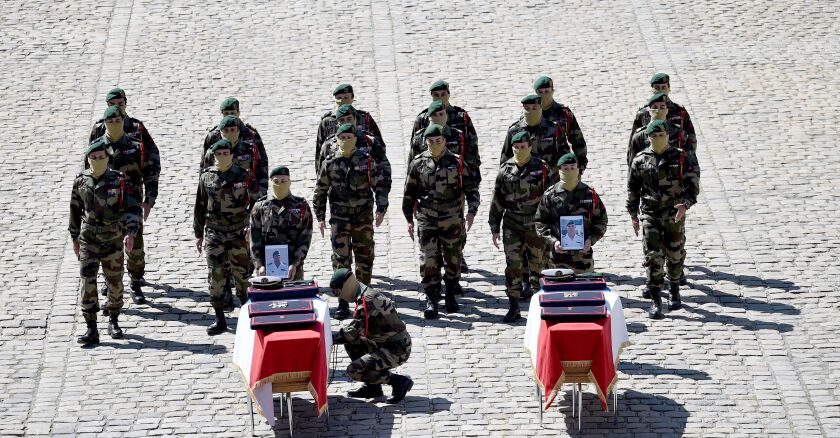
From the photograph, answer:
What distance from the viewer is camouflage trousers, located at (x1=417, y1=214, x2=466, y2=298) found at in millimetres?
17406

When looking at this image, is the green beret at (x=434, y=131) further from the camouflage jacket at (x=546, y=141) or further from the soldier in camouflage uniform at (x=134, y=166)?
the soldier in camouflage uniform at (x=134, y=166)

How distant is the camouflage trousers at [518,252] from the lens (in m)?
17.2

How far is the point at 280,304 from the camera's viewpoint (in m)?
14.7

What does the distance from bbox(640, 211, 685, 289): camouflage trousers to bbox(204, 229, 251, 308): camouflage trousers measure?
4.33 m

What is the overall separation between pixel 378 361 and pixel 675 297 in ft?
13.1

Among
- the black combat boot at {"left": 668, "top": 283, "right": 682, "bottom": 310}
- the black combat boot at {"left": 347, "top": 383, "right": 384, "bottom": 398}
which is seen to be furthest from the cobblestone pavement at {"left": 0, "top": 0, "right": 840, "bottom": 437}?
the black combat boot at {"left": 668, "top": 283, "right": 682, "bottom": 310}

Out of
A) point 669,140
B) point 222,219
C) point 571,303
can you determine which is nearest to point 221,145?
point 222,219

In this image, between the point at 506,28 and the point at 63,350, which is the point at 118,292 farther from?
the point at 506,28

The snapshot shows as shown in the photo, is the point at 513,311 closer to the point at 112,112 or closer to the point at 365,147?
the point at 365,147

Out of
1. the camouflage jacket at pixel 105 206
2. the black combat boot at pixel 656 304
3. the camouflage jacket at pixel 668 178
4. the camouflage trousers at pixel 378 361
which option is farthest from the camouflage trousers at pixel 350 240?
the black combat boot at pixel 656 304

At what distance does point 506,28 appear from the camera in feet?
85.0

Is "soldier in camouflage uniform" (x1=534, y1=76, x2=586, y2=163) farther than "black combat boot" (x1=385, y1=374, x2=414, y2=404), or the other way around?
"soldier in camouflage uniform" (x1=534, y1=76, x2=586, y2=163)

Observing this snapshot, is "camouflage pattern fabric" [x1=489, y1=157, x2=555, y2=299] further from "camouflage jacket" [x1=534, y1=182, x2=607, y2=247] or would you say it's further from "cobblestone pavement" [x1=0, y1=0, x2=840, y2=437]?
"cobblestone pavement" [x1=0, y1=0, x2=840, y2=437]

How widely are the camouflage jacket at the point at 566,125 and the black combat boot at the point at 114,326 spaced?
5417mm
